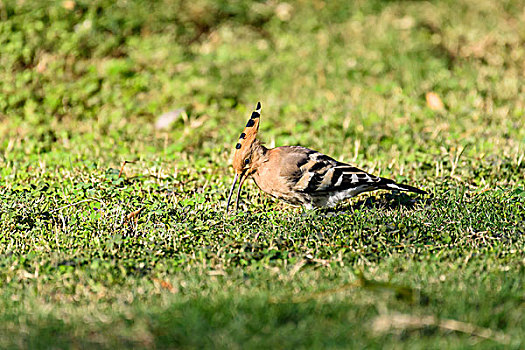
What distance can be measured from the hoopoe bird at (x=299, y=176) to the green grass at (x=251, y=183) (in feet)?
0.59

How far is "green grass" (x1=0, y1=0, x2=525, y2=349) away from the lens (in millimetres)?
3852

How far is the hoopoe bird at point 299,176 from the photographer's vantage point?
5.51 m

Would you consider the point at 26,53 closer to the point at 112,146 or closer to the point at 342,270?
the point at 112,146

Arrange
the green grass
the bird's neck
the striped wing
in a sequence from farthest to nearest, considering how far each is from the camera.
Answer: the bird's neck, the striped wing, the green grass

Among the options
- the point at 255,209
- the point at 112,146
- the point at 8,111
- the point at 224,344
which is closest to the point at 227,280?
the point at 224,344

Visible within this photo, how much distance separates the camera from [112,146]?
7.46 metres

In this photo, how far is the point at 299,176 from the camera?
5.52 metres

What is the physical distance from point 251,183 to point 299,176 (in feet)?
3.08

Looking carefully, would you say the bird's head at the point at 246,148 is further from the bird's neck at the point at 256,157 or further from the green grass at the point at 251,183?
the green grass at the point at 251,183

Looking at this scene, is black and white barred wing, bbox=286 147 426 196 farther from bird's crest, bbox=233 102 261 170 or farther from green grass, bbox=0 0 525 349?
bird's crest, bbox=233 102 261 170

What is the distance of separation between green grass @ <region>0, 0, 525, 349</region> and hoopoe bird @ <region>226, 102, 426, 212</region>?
0.59 feet

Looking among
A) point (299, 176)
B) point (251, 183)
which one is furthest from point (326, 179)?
point (251, 183)

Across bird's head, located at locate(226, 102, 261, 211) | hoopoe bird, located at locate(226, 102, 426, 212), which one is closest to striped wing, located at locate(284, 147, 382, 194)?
hoopoe bird, located at locate(226, 102, 426, 212)

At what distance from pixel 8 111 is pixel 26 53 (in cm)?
86
